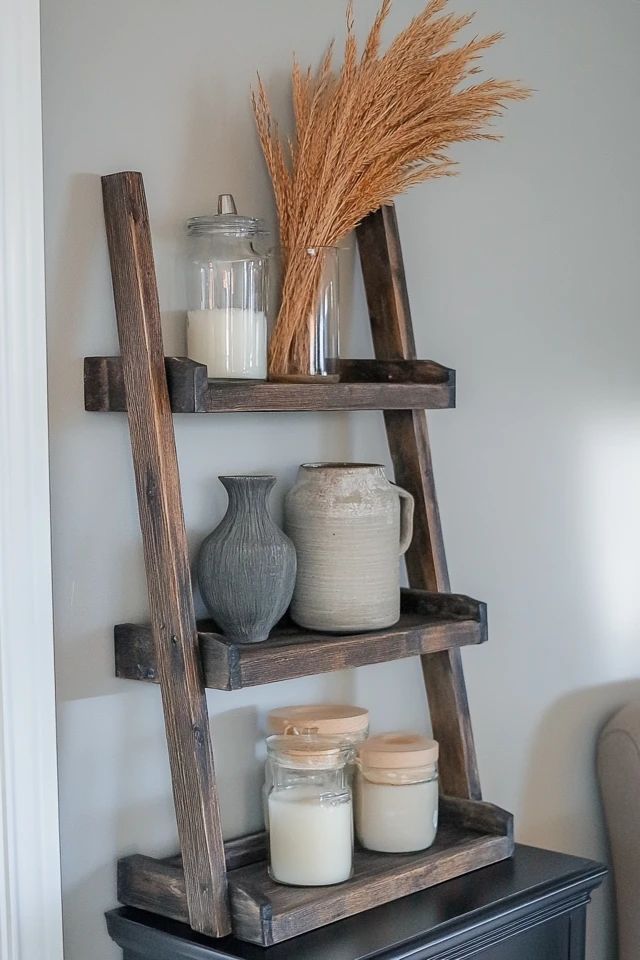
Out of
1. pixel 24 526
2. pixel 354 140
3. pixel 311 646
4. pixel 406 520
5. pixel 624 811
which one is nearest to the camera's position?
pixel 24 526

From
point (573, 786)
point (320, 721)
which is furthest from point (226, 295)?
point (573, 786)

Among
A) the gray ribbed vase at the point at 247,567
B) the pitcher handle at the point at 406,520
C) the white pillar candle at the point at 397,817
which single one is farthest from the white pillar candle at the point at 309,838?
the pitcher handle at the point at 406,520

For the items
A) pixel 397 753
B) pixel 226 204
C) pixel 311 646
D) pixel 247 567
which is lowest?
pixel 397 753

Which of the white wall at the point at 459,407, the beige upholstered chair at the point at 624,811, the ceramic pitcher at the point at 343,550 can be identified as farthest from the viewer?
the beige upholstered chair at the point at 624,811

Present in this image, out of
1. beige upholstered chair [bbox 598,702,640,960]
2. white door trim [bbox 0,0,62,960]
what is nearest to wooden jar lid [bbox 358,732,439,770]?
white door trim [bbox 0,0,62,960]

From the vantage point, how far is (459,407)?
79.7 inches

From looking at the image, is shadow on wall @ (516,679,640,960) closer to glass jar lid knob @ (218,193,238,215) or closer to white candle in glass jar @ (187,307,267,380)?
white candle in glass jar @ (187,307,267,380)

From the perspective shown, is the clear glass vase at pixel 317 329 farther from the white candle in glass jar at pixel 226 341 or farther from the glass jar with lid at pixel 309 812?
the glass jar with lid at pixel 309 812

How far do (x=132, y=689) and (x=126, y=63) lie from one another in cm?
80

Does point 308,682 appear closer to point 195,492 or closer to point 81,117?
point 195,492

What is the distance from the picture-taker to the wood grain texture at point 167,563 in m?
1.44

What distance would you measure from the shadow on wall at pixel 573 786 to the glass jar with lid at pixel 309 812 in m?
0.67

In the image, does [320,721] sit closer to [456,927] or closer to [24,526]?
[456,927]

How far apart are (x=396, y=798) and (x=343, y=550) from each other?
354 millimetres
